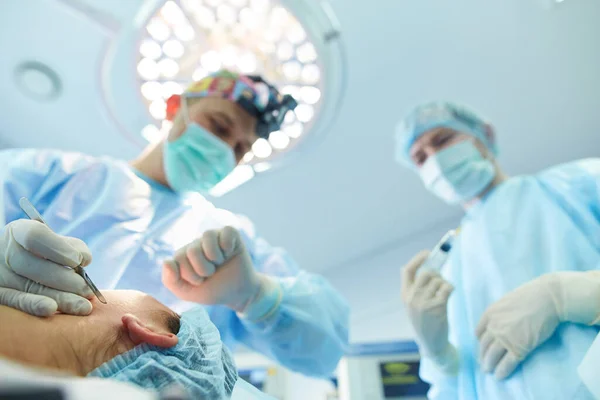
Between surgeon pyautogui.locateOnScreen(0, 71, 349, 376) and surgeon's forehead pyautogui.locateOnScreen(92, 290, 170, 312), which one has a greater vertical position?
surgeon pyautogui.locateOnScreen(0, 71, 349, 376)

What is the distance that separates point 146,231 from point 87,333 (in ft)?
1.82

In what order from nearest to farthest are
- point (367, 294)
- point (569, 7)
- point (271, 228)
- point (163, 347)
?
point (163, 347) → point (569, 7) → point (271, 228) → point (367, 294)

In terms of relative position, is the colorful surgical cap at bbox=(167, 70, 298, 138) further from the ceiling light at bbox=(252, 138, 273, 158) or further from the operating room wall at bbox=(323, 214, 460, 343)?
the operating room wall at bbox=(323, 214, 460, 343)

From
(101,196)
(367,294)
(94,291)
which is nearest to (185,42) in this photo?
(101,196)

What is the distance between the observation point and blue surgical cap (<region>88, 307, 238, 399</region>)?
0.55m

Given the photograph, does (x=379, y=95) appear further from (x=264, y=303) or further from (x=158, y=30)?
(x=264, y=303)

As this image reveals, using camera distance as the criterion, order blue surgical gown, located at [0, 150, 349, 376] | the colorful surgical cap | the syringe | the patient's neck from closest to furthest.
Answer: the patient's neck, blue surgical gown, located at [0, 150, 349, 376], the syringe, the colorful surgical cap

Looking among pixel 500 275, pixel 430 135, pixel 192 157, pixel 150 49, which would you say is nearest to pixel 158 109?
pixel 150 49

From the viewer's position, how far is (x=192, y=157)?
4.27ft

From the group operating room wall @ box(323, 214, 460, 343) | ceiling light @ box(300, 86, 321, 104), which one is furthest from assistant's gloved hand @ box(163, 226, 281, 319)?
operating room wall @ box(323, 214, 460, 343)

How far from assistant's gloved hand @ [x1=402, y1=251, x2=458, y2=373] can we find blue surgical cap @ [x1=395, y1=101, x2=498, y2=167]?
0.57m

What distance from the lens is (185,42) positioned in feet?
4.58

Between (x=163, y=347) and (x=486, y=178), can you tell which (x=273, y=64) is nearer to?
(x=486, y=178)

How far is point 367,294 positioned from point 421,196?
54 cm
